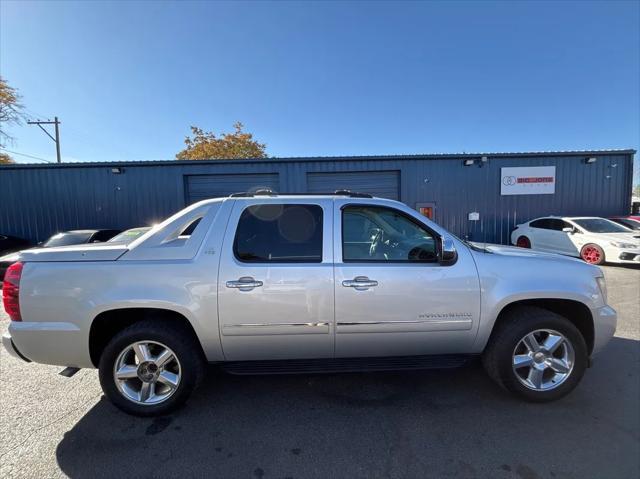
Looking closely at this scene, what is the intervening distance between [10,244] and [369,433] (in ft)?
44.8

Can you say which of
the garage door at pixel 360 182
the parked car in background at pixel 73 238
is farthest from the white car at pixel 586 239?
the parked car in background at pixel 73 238

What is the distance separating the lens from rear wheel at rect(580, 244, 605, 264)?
848 centimetres

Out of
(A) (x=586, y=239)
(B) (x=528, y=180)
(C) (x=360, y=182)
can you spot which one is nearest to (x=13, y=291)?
(C) (x=360, y=182)

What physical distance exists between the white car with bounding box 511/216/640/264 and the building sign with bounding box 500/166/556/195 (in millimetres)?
2283

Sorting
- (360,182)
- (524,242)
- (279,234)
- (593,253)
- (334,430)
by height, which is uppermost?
(360,182)

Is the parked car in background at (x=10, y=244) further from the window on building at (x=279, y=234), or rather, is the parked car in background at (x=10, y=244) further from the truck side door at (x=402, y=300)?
the truck side door at (x=402, y=300)

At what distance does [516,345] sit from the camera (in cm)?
250

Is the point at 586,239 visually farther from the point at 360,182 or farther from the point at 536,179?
the point at 360,182

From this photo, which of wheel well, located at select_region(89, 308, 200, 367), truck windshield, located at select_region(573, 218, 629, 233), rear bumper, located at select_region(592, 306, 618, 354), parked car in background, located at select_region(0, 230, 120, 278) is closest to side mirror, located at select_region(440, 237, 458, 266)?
rear bumper, located at select_region(592, 306, 618, 354)

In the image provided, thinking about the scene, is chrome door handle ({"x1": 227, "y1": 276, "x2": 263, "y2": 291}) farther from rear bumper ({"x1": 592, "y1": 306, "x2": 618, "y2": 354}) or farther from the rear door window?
the rear door window

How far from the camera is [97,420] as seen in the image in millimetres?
2418

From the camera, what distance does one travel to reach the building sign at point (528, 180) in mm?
12320

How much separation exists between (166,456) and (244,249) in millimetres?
1539

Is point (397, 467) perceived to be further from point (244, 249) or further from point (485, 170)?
point (485, 170)
